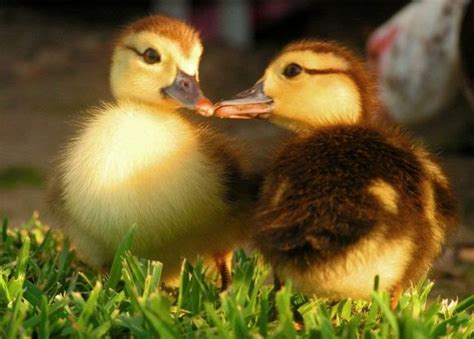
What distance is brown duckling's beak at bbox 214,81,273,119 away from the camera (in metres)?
2.76

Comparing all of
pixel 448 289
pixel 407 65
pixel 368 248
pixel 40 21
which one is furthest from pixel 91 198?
pixel 40 21

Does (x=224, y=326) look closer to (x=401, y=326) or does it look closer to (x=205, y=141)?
(x=401, y=326)

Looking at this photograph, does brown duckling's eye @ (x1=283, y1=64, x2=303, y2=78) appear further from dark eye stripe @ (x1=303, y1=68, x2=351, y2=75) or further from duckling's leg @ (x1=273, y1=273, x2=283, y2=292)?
duckling's leg @ (x1=273, y1=273, x2=283, y2=292)

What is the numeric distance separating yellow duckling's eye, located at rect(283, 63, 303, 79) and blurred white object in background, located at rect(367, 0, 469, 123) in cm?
252

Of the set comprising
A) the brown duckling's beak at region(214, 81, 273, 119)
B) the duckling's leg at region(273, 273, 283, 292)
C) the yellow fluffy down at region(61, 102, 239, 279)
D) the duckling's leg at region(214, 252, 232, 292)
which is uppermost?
the brown duckling's beak at region(214, 81, 273, 119)

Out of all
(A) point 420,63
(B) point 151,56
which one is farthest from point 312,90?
(A) point 420,63

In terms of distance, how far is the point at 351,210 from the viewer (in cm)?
224

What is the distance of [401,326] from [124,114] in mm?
1018

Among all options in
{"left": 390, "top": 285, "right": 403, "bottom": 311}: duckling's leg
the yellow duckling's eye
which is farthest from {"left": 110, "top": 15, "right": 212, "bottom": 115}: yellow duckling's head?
{"left": 390, "top": 285, "right": 403, "bottom": 311}: duckling's leg

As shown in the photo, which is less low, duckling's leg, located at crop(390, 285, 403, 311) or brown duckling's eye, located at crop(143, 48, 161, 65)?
brown duckling's eye, located at crop(143, 48, 161, 65)

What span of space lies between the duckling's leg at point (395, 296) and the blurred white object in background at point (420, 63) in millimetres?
2889

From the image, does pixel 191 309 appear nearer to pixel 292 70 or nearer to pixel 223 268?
pixel 223 268

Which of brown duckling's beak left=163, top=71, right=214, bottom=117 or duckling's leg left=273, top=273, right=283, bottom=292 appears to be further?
brown duckling's beak left=163, top=71, right=214, bottom=117

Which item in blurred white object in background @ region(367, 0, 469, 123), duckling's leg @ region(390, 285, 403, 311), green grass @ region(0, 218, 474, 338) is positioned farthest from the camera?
blurred white object in background @ region(367, 0, 469, 123)
